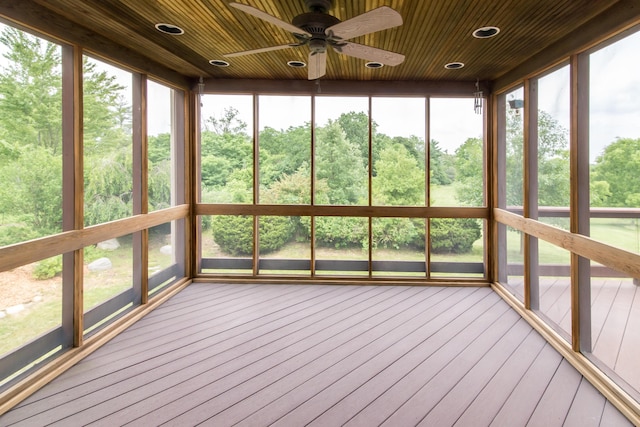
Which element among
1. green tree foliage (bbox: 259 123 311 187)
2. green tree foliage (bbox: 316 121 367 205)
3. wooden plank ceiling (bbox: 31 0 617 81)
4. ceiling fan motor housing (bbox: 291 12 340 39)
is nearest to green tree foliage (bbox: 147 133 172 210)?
wooden plank ceiling (bbox: 31 0 617 81)

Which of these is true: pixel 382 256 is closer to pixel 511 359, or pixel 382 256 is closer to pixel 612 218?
pixel 511 359

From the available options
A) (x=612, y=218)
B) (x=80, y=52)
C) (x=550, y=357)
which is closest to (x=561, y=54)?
(x=612, y=218)

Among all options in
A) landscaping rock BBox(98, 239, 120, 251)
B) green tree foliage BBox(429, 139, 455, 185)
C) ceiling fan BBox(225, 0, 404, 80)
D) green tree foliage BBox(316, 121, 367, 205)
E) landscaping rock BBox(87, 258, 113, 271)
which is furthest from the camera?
green tree foliage BBox(316, 121, 367, 205)

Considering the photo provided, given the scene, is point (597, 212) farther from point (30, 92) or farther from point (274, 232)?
point (30, 92)

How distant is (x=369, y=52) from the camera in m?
2.93

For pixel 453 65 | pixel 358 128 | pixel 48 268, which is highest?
pixel 453 65

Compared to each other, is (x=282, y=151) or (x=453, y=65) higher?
(x=453, y=65)

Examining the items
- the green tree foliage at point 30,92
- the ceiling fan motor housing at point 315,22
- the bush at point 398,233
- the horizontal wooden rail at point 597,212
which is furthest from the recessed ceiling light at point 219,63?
the horizontal wooden rail at point 597,212

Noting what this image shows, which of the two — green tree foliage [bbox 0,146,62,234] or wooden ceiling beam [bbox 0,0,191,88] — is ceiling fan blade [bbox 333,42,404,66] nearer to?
wooden ceiling beam [bbox 0,0,191,88]

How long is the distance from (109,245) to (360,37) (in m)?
3.22

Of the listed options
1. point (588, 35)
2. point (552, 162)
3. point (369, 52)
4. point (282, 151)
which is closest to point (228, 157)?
point (282, 151)

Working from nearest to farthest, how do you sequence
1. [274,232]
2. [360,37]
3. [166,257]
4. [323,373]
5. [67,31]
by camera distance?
[323,373], [67,31], [360,37], [166,257], [274,232]

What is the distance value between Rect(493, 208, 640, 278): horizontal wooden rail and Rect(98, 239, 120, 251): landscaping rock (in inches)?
168

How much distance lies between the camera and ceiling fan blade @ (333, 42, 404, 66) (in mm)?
2830
